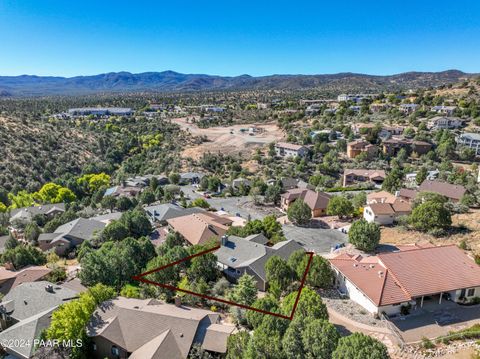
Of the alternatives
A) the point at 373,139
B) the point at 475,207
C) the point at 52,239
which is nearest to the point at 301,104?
the point at 373,139

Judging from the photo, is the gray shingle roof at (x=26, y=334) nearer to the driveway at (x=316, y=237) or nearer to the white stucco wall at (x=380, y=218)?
the driveway at (x=316, y=237)

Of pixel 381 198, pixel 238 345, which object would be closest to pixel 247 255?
pixel 238 345

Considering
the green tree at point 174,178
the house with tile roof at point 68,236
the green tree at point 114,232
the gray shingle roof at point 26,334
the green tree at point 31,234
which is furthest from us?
the green tree at point 174,178

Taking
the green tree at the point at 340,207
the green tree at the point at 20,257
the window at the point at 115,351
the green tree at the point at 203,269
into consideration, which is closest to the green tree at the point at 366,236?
the green tree at the point at 340,207

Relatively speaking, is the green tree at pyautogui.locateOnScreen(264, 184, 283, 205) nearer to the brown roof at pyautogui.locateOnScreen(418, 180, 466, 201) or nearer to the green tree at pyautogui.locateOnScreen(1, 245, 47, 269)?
the brown roof at pyautogui.locateOnScreen(418, 180, 466, 201)

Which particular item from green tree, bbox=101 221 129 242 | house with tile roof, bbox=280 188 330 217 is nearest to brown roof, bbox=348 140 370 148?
house with tile roof, bbox=280 188 330 217

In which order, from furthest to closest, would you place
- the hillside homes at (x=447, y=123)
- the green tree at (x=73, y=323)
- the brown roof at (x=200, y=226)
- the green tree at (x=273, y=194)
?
the hillside homes at (x=447, y=123) < the green tree at (x=273, y=194) < the brown roof at (x=200, y=226) < the green tree at (x=73, y=323)

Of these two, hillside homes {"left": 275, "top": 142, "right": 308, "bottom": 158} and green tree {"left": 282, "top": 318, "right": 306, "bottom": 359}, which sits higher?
green tree {"left": 282, "top": 318, "right": 306, "bottom": 359}
